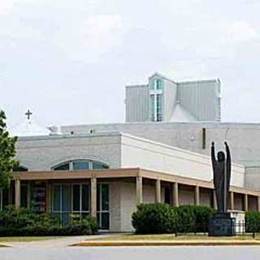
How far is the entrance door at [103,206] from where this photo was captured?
1918 inches

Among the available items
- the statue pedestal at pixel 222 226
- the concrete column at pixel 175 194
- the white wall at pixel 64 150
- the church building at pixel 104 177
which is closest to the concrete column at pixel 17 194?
the church building at pixel 104 177

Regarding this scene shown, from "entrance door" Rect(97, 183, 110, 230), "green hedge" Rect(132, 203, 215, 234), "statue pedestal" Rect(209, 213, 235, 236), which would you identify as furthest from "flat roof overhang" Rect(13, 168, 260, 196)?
"statue pedestal" Rect(209, 213, 235, 236)

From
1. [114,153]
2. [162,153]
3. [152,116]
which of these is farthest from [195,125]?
[114,153]

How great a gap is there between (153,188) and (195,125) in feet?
70.0

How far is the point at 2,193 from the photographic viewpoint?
166 ft

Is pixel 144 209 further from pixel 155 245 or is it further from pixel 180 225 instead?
pixel 155 245

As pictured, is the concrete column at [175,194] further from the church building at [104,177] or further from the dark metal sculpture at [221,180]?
the dark metal sculpture at [221,180]

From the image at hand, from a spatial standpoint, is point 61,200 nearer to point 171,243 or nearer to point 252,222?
point 252,222

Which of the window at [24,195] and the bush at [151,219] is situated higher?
the window at [24,195]

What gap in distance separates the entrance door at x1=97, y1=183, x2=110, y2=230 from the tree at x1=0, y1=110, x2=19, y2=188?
5496 mm

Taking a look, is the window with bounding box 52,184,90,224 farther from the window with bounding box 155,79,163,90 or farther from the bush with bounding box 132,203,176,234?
the window with bounding box 155,79,163,90

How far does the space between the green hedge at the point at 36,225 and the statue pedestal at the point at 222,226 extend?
7.30m

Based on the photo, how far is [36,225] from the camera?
44.6 metres

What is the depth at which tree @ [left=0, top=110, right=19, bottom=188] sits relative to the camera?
44500 millimetres
